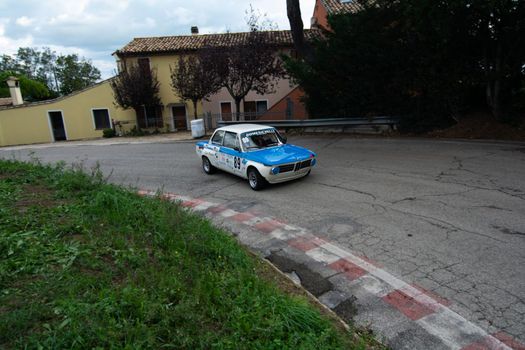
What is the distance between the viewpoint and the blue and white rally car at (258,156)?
28.2 ft

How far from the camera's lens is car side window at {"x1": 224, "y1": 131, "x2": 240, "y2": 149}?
9.54m

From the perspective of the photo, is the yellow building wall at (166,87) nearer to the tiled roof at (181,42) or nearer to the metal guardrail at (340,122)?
the tiled roof at (181,42)

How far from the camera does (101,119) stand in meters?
29.1

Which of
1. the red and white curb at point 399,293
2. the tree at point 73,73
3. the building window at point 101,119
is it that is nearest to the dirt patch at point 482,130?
the red and white curb at point 399,293

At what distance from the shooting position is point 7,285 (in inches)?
134

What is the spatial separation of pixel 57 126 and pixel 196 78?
13.6 metres

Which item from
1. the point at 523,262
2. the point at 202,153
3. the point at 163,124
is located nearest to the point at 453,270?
the point at 523,262

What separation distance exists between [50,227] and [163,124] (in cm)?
2534

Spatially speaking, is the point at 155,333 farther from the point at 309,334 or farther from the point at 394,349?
the point at 394,349

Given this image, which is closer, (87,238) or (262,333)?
(262,333)

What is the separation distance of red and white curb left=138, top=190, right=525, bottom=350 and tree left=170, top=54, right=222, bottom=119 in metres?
18.7

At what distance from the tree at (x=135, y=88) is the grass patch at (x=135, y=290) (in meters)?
22.5

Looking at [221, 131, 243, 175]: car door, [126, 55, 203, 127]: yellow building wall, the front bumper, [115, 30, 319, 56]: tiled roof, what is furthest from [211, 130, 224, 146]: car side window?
[126, 55, 203, 127]: yellow building wall

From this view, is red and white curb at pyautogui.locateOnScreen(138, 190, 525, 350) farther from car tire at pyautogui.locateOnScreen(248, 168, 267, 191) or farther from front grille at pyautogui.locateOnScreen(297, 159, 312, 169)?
front grille at pyautogui.locateOnScreen(297, 159, 312, 169)
